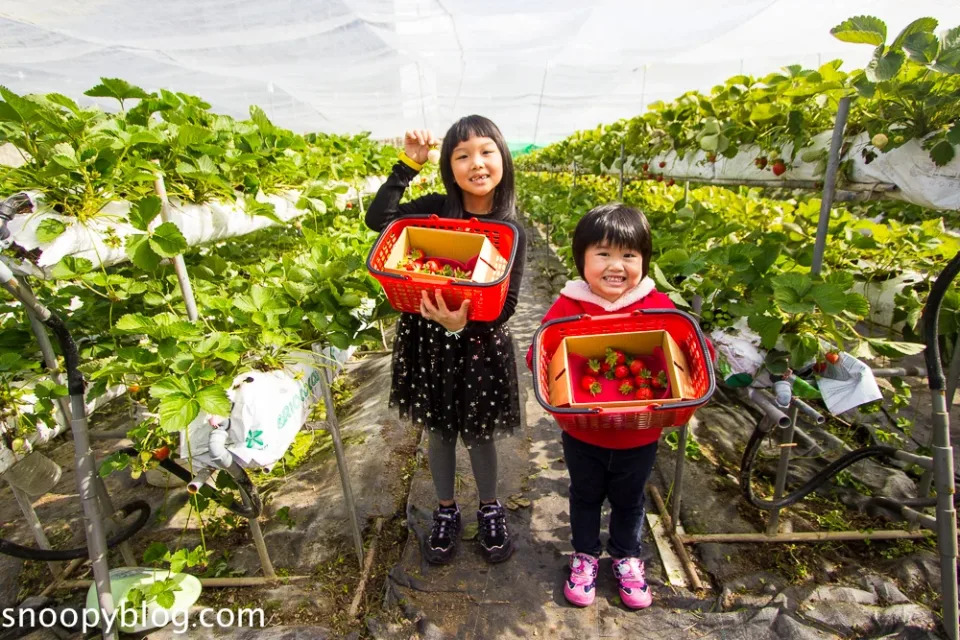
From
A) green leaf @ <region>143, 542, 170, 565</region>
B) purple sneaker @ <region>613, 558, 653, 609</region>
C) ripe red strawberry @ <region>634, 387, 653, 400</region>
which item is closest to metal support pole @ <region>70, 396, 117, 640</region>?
green leaf @ <region>143, 542, 170, 565</region>

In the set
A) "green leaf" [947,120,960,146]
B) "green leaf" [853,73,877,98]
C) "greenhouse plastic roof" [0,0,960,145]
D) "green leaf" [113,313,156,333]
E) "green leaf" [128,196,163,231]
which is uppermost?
"greenhouse plastic roof" [0,0,960,145]

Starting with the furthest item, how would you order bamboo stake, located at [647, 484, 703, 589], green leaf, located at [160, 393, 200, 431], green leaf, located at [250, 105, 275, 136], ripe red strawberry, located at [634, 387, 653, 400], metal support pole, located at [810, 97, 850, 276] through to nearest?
green leaf, located at [250, 105, 275, 136] < bamboo stake, located at [647, 484, 703, 589] < metal support pole, located at [810, 97, 850, 276] < ripe red strawberry, located at [634, 387, 653, 400] < green leaf, located at [160, 393, 200, 431]

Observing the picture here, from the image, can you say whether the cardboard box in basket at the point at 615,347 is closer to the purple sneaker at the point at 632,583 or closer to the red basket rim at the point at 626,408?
the red basket rim at the point at 626,408

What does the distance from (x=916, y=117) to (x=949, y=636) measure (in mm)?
1777

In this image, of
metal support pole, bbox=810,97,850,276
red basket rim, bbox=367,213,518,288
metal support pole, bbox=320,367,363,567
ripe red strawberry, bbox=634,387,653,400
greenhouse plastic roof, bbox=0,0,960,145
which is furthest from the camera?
greenhouse plastic roof, bbox=0,0,960,145

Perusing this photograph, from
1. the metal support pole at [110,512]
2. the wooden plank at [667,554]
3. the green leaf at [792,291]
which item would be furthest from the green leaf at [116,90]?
the wooden plank at [667,554]

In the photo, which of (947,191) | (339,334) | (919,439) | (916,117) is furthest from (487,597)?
(919,439)

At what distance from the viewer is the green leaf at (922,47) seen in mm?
1351

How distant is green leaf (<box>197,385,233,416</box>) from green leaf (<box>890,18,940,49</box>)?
2.15 metres

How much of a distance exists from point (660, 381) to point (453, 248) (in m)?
0.82

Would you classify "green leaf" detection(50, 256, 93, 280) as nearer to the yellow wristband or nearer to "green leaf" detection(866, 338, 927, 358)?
the yellow wristband

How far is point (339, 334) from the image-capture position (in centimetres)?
161

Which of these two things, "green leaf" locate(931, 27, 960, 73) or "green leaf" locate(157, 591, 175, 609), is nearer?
"green leaf" locate(931, 27, 960, 73)

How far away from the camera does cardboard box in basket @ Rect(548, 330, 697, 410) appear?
135cm
